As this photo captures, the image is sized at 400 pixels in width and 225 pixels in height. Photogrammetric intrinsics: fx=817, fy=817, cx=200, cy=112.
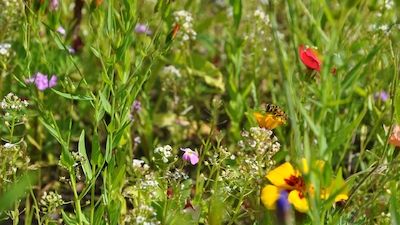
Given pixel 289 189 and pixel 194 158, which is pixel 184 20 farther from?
pixel 289 189

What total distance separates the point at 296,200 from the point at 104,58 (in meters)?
0.43

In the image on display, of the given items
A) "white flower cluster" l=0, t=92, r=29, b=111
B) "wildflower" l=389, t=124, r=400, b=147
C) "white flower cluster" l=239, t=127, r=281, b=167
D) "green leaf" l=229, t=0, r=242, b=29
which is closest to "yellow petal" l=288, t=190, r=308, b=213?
"white flower cluster" l=239, t=127, r=281, b=167

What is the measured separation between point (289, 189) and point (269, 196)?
0.04 metres

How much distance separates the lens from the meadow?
1.21 m

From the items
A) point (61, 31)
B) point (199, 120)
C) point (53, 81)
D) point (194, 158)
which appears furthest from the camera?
point (199, 120)

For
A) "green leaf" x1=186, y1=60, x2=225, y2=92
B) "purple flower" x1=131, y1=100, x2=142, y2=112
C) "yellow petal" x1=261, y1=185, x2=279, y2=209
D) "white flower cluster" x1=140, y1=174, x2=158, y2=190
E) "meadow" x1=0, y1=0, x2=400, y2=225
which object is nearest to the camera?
"meadow" x1=0, y1=0, x2=400, y2=225

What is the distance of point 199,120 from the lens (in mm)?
2195

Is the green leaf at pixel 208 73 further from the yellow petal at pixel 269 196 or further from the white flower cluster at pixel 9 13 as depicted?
the yellow petal at pixel 269 196

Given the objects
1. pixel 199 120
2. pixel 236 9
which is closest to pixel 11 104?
pixel 236 9

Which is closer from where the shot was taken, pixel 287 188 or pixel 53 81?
pixel 287 188

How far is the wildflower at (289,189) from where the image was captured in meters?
1.29

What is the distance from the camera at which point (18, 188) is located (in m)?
0.87

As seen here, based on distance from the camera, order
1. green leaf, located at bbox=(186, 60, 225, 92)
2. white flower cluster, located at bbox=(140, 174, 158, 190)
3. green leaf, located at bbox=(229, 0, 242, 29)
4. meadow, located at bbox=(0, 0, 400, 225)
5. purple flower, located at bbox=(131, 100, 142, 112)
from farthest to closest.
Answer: green leaf, located at bbox=(186, 60, 225, 92) → purple flower, located at bbox=(131, 100, 142, 112) → green leaf, located at bbox=(229, 0, 242, 29) → white flower cluster, located at bbox=(140, 174, 158, 190) → meadow, located at bbox=(0, 0, 400, 225)

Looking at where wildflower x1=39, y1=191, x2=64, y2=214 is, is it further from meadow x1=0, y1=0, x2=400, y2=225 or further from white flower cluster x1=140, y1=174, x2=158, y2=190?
white flower cluster x1=140, y1=174, x2=158, y2=190
